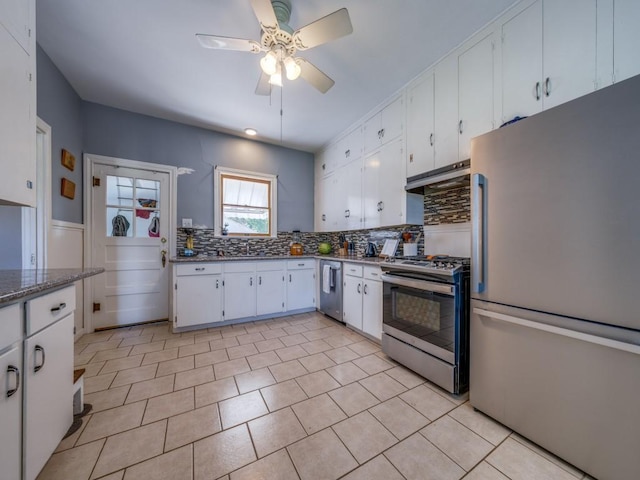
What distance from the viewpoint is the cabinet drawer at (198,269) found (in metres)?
2.88

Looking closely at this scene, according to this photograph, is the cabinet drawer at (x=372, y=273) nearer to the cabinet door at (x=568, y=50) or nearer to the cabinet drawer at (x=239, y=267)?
the cabinet drawer at (x=239, y=267)

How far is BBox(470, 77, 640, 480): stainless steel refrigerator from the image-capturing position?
1.01 metres

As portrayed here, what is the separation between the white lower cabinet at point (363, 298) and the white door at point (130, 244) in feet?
8.08

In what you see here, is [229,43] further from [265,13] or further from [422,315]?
[422,315]

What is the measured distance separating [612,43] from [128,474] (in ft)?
11.0

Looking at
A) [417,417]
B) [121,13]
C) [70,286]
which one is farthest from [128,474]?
[121,13]

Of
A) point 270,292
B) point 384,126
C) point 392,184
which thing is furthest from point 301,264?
point 384,126

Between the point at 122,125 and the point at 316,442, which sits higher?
the point at 122,125

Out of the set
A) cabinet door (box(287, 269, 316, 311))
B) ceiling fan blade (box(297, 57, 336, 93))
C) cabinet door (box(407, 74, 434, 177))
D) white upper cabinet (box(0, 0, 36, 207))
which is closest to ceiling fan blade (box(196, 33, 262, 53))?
ceiling fan blade (box(297, 57, 336, 93))

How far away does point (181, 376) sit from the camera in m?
1.96

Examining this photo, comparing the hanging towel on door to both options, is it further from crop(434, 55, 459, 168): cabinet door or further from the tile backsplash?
crop(434, 55, 459, 168): cabinet door

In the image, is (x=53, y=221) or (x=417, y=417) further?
(x=53, y=221)

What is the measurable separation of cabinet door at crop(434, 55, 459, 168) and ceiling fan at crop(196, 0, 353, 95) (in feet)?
3.80

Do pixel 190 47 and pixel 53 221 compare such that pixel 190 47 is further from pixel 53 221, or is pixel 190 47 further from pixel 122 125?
pixel 53 221
